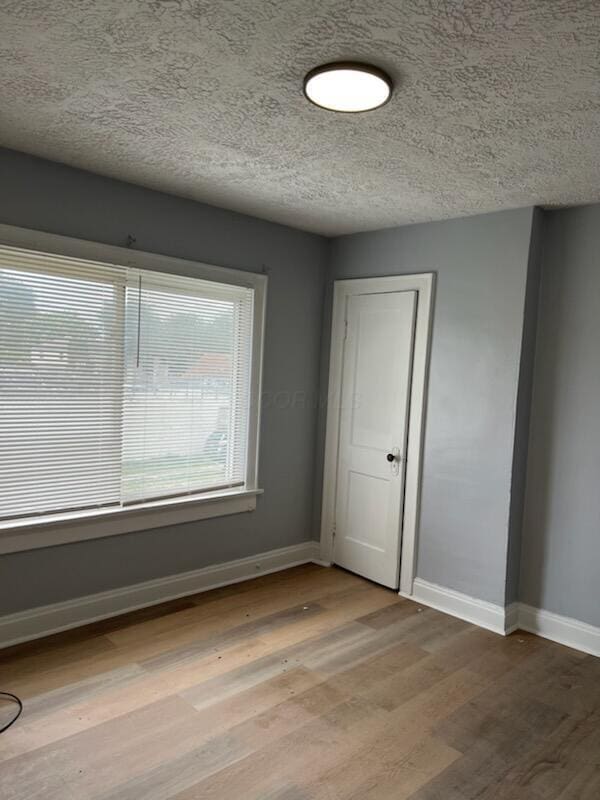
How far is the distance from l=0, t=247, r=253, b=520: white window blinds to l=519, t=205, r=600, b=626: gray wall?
1858 millimetres

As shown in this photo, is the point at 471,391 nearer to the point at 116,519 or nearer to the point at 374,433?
the point at 374,433

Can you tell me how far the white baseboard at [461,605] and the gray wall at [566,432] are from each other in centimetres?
23

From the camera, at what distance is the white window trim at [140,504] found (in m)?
2.92

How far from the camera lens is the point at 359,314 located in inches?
164

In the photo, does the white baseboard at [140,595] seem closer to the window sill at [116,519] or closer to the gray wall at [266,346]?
the gray wall at [266,346]

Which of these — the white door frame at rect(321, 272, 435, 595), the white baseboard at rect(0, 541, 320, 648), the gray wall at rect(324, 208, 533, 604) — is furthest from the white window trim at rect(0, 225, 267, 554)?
the gray wall at rect(324, 208, 533, 604)

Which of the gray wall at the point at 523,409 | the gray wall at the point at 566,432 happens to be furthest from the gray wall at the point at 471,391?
the gray wall at the point at 566,432

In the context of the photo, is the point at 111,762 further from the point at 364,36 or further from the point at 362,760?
the point at 364,36

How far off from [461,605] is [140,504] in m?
2.06

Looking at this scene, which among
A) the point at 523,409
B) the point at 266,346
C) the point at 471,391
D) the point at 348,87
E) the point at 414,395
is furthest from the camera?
the point at 266,346

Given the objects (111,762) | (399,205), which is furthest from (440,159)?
(111,762)

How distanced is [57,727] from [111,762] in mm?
337

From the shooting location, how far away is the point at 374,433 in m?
4.08

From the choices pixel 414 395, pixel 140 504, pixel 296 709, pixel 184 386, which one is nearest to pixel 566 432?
pixel 414 395
